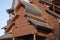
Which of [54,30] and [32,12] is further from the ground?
[32,12]

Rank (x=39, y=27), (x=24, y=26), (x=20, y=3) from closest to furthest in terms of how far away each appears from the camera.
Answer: (x=39, y=27), (x=24, y=26), (x=20, y=3)

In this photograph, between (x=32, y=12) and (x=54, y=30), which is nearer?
(x=54, y=30)

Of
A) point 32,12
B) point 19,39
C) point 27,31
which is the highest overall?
point 32,12

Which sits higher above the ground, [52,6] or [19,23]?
[52,6]

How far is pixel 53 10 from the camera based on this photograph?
30469 mm

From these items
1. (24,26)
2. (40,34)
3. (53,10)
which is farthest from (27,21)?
(53,10)

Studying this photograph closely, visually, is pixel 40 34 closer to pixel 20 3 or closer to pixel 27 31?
pixel 27 31

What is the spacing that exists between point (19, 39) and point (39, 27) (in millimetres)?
5507

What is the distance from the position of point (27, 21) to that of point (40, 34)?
271 centimetres

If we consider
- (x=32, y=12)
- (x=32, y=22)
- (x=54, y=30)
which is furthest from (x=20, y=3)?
(x=54, y=30)

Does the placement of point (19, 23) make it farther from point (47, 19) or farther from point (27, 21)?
point (47, 19)

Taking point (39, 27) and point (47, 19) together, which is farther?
point (47, 19)

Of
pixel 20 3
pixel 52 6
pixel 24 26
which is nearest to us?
pixel 24 26

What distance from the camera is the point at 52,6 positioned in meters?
30.9
